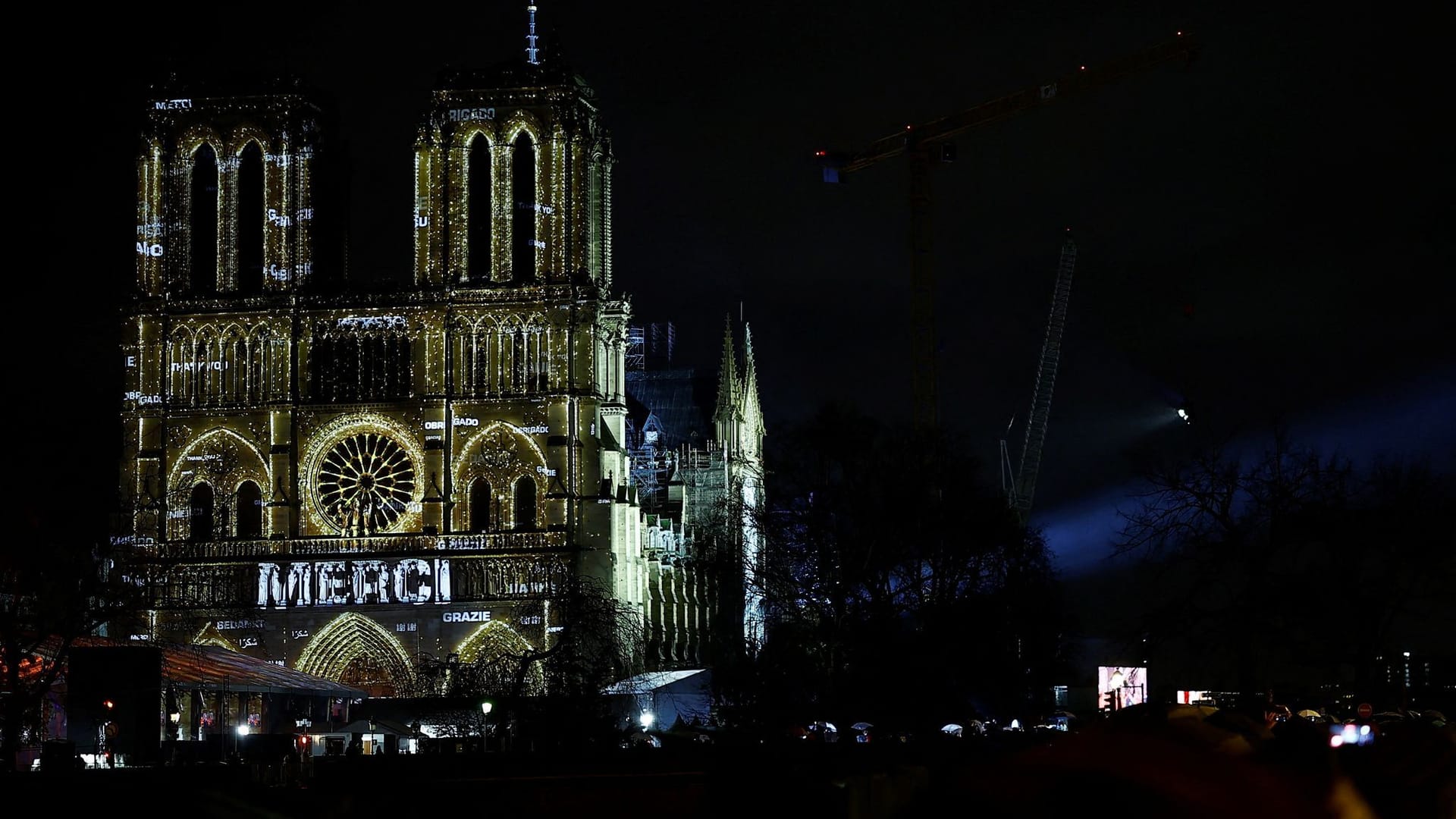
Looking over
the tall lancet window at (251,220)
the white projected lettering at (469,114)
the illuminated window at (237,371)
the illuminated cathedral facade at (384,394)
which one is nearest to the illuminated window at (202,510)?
the illuminated cathedral facade at (384,394)

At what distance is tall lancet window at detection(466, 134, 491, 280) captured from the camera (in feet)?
330

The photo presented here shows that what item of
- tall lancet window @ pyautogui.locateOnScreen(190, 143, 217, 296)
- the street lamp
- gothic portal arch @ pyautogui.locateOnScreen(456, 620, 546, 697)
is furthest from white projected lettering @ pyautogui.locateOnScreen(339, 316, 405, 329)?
the street lamp

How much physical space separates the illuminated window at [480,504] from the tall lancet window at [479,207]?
34.1 ft

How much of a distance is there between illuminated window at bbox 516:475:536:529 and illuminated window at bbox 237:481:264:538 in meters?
13.1

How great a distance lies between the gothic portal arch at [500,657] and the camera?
8438 centimetres

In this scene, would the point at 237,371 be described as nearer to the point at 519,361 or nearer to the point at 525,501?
the point at 519,361

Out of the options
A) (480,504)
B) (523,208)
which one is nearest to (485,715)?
(480,504)

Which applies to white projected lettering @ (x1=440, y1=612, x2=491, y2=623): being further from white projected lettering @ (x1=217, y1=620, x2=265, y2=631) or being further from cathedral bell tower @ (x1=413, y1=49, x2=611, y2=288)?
cathedral bell tower @ (x1=413, y1=49, x2=611, y2=288)

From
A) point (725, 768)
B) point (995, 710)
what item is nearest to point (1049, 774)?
point (725, 768)

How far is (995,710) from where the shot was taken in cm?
7994

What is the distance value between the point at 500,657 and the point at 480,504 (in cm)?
1118

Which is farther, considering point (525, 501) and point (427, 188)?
point (427, 188)

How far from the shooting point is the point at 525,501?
9925 cm

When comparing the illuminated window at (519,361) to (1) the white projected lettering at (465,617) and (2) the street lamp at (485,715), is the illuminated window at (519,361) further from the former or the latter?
(2) the street lamp at (485,715)
